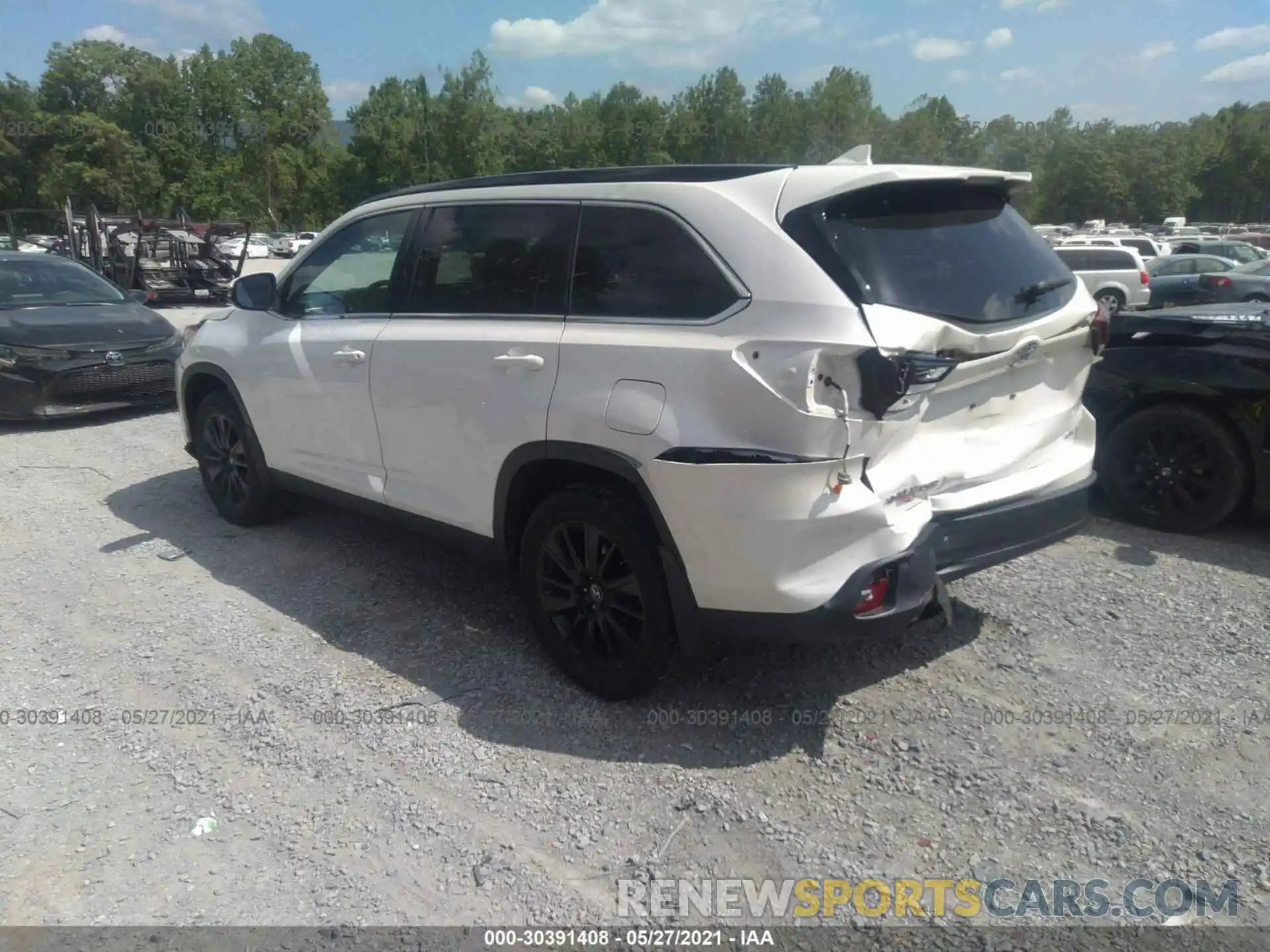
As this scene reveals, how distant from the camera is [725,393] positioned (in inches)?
117

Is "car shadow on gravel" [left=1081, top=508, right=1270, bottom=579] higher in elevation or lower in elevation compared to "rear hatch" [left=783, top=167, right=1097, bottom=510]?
lower

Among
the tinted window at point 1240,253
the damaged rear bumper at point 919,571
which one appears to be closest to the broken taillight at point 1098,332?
the damaged rear bumper at point 919,571

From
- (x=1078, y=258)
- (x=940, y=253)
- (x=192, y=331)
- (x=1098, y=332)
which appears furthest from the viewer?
(x=1078, y=258)

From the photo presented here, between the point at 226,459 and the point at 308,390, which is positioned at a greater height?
Answer: the point at 308,390

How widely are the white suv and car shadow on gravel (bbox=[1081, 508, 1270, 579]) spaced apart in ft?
4.97

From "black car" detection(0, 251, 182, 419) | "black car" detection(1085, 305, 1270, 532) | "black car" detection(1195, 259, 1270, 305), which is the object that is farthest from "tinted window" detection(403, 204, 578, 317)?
"black car" detection(1195, 259, 1270, 305)

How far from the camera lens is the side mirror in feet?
16.7

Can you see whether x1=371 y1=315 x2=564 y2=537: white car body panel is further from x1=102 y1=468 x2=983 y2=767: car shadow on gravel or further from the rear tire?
the rear tire

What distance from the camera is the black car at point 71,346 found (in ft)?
26.5

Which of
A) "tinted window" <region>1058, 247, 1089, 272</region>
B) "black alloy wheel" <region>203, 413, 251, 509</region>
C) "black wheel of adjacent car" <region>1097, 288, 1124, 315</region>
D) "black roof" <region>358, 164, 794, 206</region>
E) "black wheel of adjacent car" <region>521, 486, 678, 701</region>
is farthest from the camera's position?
"tinted window" <region>1058, 247, 1089, 272</region>

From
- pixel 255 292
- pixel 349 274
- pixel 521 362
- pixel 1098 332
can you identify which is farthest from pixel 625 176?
pixel 255 292

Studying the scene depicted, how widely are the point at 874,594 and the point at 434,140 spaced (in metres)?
67.2

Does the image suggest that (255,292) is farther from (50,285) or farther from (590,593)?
(50,285)

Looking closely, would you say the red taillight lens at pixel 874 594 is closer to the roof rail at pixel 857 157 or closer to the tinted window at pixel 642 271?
the tinted window at pixel 642 271
